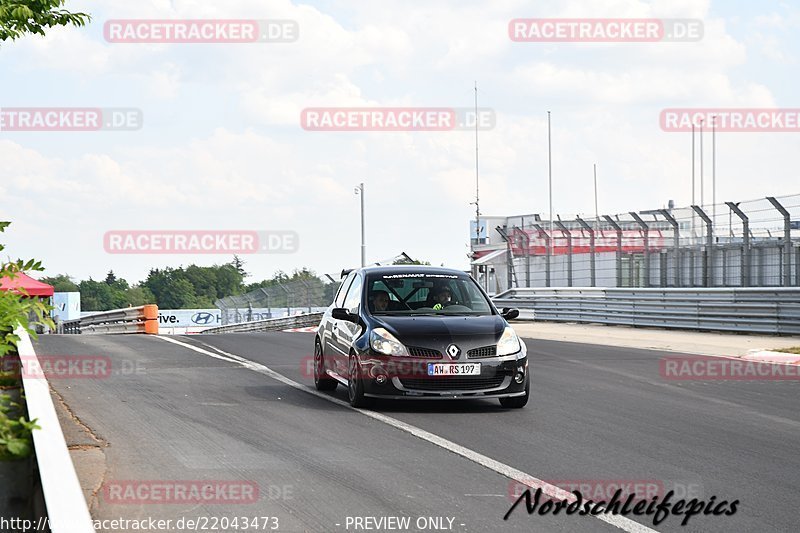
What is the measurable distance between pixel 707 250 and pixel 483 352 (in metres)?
15.3

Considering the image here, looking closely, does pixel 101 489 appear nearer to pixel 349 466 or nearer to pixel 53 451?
pixel 349 466

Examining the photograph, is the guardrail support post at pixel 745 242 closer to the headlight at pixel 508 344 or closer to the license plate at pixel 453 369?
the headlight at pixel 508 344

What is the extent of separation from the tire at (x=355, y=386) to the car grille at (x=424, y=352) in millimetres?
624

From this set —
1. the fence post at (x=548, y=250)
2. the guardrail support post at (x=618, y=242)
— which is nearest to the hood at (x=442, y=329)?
the guardrail support post at (x=618, y=242)

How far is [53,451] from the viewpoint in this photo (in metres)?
4.46

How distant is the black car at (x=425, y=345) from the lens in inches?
423

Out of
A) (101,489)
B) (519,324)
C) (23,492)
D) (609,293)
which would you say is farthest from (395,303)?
(519,324)

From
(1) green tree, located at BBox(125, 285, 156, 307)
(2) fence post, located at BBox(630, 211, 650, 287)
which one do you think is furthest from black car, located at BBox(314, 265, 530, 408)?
(1) green tree, located at BBox(125, 285, 156, 307)

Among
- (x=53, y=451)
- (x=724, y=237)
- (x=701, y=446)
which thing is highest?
(x=724, y=237)

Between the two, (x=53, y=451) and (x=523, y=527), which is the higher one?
(x=53, y=451)

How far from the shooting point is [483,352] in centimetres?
1086

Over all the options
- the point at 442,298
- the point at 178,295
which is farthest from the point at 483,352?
the point at 178,295

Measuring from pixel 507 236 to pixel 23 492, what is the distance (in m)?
29.0

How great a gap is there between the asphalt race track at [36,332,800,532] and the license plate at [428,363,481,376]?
1.41 ft
